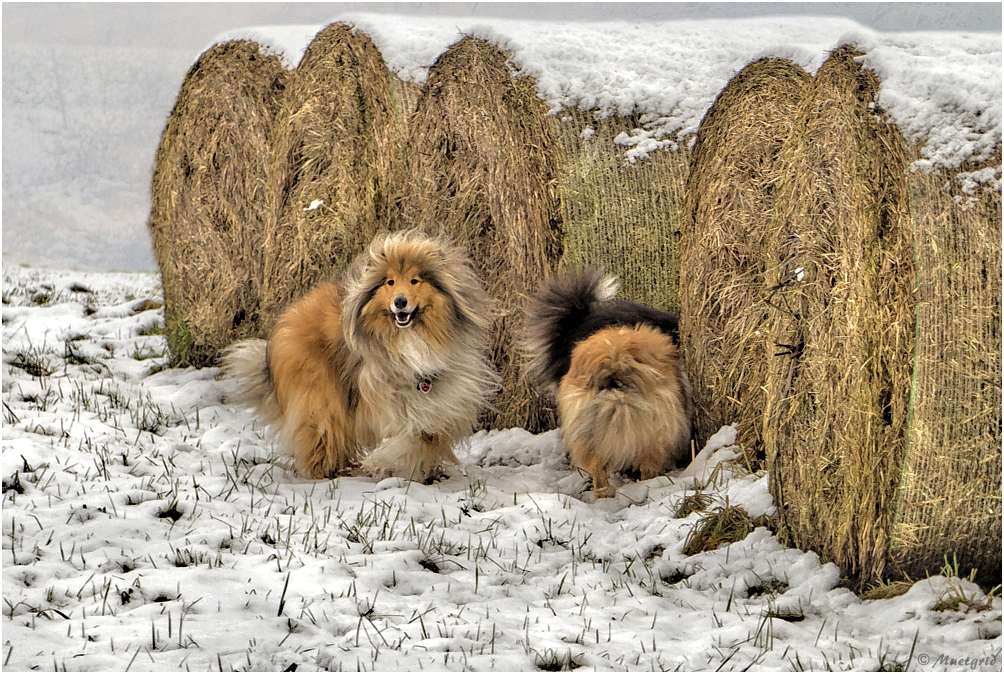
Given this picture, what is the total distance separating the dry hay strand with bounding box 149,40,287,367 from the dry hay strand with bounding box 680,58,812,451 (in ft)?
11.9

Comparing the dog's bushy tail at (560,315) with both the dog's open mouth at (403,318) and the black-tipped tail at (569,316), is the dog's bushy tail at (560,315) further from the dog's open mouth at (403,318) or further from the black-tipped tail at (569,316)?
the dog's open mouth at (403,318)

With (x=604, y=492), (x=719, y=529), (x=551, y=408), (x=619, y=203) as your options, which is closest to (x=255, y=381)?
(x=551, y=408)

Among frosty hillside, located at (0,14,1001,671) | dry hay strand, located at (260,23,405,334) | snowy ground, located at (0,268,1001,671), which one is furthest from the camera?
dry hay strand, located at (260,23,405,334)

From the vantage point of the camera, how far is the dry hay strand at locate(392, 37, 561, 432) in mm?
6359

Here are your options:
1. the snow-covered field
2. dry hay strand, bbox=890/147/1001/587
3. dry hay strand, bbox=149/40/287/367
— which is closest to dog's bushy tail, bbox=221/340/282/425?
dry hay strand, bbox=149/40/287/367

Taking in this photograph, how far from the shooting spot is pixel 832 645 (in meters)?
3.40

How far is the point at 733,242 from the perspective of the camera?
5520mm

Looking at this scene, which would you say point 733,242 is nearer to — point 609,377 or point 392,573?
point 609,377

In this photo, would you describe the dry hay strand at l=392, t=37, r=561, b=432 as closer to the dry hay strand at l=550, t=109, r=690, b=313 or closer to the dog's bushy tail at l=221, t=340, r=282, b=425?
the dry hay strand at l=550, t=109, r=690, b=313

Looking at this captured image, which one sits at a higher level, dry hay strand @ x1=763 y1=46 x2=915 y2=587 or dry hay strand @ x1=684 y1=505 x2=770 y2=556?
dry hay strand @ x1=763 y1=46 x2=915 y2=587

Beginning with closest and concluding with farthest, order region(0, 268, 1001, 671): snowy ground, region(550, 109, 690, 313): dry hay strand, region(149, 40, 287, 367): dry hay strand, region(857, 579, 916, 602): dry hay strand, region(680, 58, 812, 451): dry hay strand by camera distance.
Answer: region(0, 268, 1001, 671): snowy ground
region(857, 579, 916, 602): dry hay strand
region(680, 58, 812, 451): dry hay strand
region(550, 109, 690, 313): dry hay strand
region(149, 40, 287, 367): dry hay strand

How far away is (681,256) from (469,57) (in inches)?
81.3

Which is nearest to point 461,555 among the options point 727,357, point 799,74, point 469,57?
point 727,357

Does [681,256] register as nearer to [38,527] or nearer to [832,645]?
[832,645]
